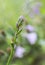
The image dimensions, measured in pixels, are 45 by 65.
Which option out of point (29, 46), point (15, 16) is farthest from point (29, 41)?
point (15, 16)

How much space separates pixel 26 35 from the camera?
53.8 inches

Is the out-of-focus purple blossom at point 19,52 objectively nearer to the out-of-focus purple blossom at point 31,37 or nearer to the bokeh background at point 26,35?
the bokeh background at point 26,35

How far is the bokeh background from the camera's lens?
130 cm

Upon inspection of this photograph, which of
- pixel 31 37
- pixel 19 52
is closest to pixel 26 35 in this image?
pixel 31 37

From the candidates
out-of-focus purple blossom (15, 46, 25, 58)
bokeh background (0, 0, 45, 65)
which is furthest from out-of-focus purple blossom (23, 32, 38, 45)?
out-of-focus purple blossom (15, 46, 25, 58)

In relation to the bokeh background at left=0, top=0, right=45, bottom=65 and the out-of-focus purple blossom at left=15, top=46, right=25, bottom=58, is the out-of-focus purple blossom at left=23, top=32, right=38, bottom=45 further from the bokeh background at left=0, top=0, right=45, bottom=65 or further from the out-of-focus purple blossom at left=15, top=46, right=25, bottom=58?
the out-of-focus purple blossom at left=15, top=46, right=25, bottom=58

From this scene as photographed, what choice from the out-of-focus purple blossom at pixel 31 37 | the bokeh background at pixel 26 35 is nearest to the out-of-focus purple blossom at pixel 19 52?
the bokeh background at pixel 26 35

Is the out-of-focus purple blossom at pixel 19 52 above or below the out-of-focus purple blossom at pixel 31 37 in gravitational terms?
below

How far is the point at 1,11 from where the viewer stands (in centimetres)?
152

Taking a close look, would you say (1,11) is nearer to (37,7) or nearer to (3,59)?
(37,7)

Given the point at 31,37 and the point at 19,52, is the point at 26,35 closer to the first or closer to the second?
the point at 31,37

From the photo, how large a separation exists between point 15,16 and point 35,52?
0.31 metres

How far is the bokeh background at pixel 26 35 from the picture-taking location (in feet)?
4.26

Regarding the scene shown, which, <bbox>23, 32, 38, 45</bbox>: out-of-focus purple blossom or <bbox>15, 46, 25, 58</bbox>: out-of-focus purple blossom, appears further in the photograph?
<bbox>23, 32, 38, 45</bbox>: out-of-focus purple blossom
